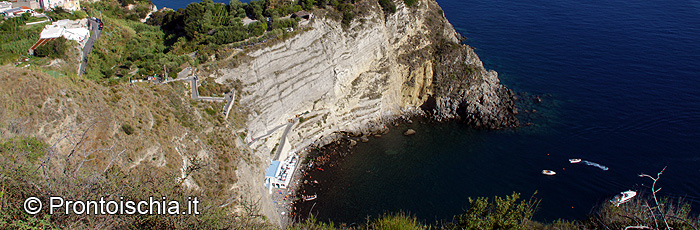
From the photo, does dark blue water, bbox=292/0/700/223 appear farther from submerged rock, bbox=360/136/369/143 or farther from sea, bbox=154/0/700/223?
submerged rock, bbox=360/136/369/143

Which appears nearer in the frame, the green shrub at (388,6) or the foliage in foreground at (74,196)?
the foliage in foreground at (74,196)

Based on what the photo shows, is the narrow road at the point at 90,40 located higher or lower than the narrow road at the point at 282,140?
higher

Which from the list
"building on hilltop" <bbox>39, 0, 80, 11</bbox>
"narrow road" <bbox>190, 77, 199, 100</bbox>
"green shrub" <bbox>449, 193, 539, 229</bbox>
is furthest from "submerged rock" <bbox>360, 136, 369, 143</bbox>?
"building on hilltop" <bbox>39, 0, 80, 11</bbox>

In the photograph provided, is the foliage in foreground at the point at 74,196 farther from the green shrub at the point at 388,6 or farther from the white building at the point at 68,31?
the green shrub at the point at 388,6

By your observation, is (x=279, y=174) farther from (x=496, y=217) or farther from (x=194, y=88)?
(x=496, y=217)

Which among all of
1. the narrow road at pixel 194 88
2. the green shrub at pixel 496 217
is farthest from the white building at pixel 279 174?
the green shrub at pixel 496 217

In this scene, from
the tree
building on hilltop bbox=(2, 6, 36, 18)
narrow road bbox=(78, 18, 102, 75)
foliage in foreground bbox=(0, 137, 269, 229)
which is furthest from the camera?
the tree
